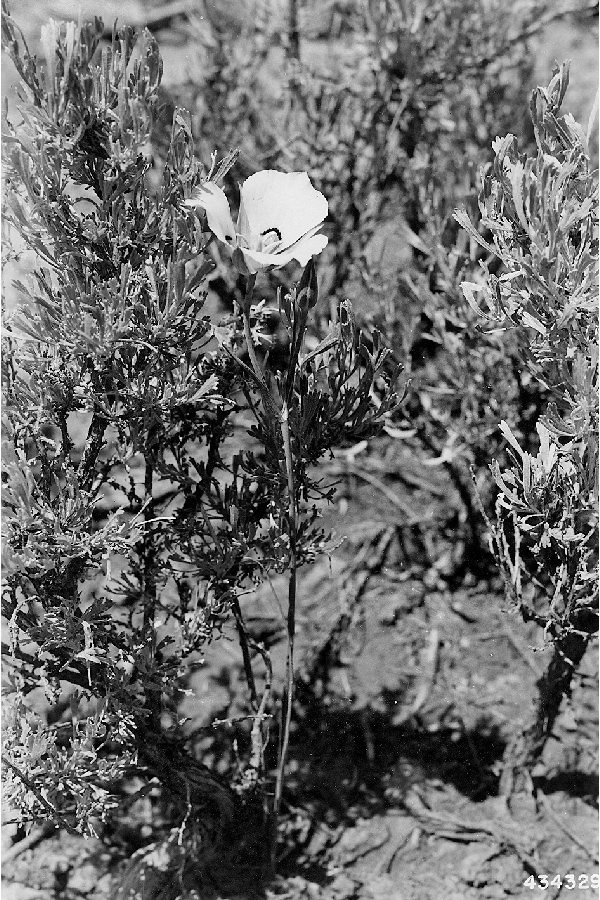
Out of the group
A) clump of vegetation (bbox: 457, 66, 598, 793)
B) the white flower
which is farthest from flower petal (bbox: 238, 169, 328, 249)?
clump of vegetation (bbox: 457, 66, 598, 793)

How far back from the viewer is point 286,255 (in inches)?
50.1

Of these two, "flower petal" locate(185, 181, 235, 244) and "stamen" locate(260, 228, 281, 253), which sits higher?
"flower petal" locate(185, 181, 235, 244)

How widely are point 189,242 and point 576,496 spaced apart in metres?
0.74

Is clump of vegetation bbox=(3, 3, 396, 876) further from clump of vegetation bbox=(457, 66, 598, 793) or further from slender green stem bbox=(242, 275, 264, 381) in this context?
clump of vegetation bbox=(457, 66, 598, 793)

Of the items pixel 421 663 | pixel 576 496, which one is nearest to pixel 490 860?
pixel 421 663

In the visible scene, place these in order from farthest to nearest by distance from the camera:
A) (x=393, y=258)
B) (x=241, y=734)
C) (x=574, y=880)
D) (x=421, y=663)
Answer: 1. (x=393, y=258)
2. (x=421, y=663)
3. (x=241, y=734)
4. (x=574, y=880)

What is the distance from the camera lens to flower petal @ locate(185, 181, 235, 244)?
4.09 feet

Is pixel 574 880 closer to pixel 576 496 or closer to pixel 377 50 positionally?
pixel 576 496

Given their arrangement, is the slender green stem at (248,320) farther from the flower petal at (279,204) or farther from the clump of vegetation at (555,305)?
the clump of vegetation at (555,305)

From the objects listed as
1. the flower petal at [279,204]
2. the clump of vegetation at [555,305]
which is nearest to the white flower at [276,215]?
the flower petal at [279,204]

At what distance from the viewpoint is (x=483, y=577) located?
2604 millimetres

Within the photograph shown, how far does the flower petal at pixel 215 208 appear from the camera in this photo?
1245 mm

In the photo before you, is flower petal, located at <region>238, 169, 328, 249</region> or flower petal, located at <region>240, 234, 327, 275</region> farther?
flower petal, located at <region>238, 169, 328, 249</region>

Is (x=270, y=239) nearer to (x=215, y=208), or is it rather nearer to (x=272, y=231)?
(x=272, y=231)
